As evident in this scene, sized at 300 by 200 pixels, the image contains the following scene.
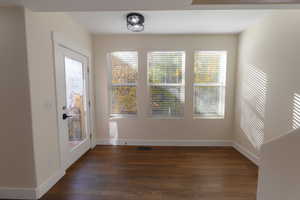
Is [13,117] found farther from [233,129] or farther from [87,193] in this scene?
[233,129]

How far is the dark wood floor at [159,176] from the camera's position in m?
1.89

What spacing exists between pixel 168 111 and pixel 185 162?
3.82ft

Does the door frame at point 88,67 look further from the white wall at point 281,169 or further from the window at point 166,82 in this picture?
the white wall at point 281,169

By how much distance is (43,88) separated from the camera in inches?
75.1

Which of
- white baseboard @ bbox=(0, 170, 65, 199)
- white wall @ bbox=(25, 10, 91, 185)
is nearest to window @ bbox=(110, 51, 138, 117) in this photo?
white wall @ bbox=(25, 10, 91, 185)

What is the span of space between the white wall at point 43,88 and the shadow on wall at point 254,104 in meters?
3.29

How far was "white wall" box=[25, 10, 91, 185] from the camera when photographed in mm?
1750

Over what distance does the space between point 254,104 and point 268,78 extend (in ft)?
1.74

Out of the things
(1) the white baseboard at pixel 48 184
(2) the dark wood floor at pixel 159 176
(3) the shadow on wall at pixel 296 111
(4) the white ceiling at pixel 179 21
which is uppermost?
(4) the white ceiling at pixel 179 21

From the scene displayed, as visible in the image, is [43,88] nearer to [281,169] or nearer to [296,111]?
[281,169]

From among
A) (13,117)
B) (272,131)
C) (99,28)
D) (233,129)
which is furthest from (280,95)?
(13,117)

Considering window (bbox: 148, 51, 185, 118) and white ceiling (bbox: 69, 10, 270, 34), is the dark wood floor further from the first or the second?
white ceiling (bbox: 69, 10, 270, 34)

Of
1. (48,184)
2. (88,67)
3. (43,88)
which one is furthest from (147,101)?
(48,184)

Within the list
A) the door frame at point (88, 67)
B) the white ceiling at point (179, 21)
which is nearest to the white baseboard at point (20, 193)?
the door frame at point (88, 67)
